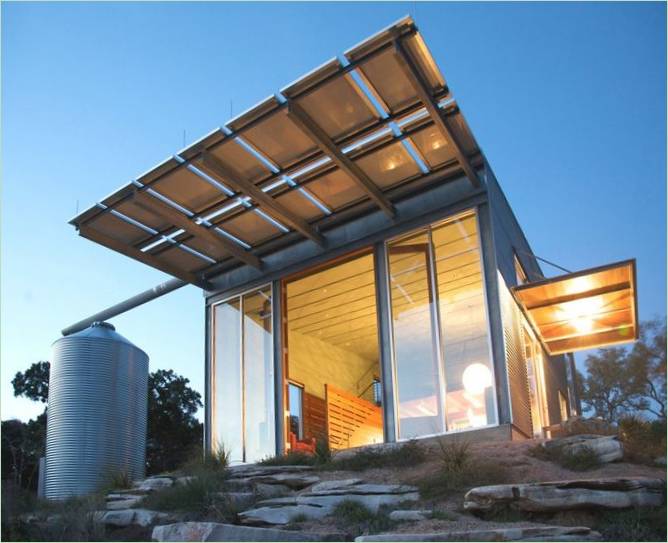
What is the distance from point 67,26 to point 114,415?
6781mm

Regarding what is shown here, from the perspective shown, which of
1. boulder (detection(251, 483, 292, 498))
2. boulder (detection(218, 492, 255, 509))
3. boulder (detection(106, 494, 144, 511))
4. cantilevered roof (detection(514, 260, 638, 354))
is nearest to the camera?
boulder (detection(218, 492, 255, 509))

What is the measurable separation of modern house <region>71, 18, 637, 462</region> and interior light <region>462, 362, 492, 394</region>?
19 mm

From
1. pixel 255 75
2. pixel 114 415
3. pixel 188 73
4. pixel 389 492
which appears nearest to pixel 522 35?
pixel 255 75

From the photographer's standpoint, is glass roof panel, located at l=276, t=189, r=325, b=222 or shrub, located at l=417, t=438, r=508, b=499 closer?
shrub, located at l=417, t=438, r=508, b=499

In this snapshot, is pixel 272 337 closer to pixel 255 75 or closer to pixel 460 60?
pixel 255 75

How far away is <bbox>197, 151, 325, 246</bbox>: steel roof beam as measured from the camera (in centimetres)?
1069

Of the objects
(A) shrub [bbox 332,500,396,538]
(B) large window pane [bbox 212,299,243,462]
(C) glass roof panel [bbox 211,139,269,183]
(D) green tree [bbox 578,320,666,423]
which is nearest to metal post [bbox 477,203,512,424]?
(C) glass roof panel [bbox 211,139,269,183]

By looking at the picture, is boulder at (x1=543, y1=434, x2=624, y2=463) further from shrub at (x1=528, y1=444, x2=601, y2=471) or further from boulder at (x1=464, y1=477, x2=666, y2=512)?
boulder at (x1=464, y1=477, x2=666, y2=512)

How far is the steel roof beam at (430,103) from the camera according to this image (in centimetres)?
886

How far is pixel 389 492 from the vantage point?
24.8 ft

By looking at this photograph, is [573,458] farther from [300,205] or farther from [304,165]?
[300,205]

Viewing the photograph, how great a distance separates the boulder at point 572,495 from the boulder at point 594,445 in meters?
1.21

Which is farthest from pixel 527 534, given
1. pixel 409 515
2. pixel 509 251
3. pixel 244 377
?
pixel 244 377

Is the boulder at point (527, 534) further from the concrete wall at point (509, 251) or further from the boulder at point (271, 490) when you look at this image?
the concrete wall at point (509, 251)
